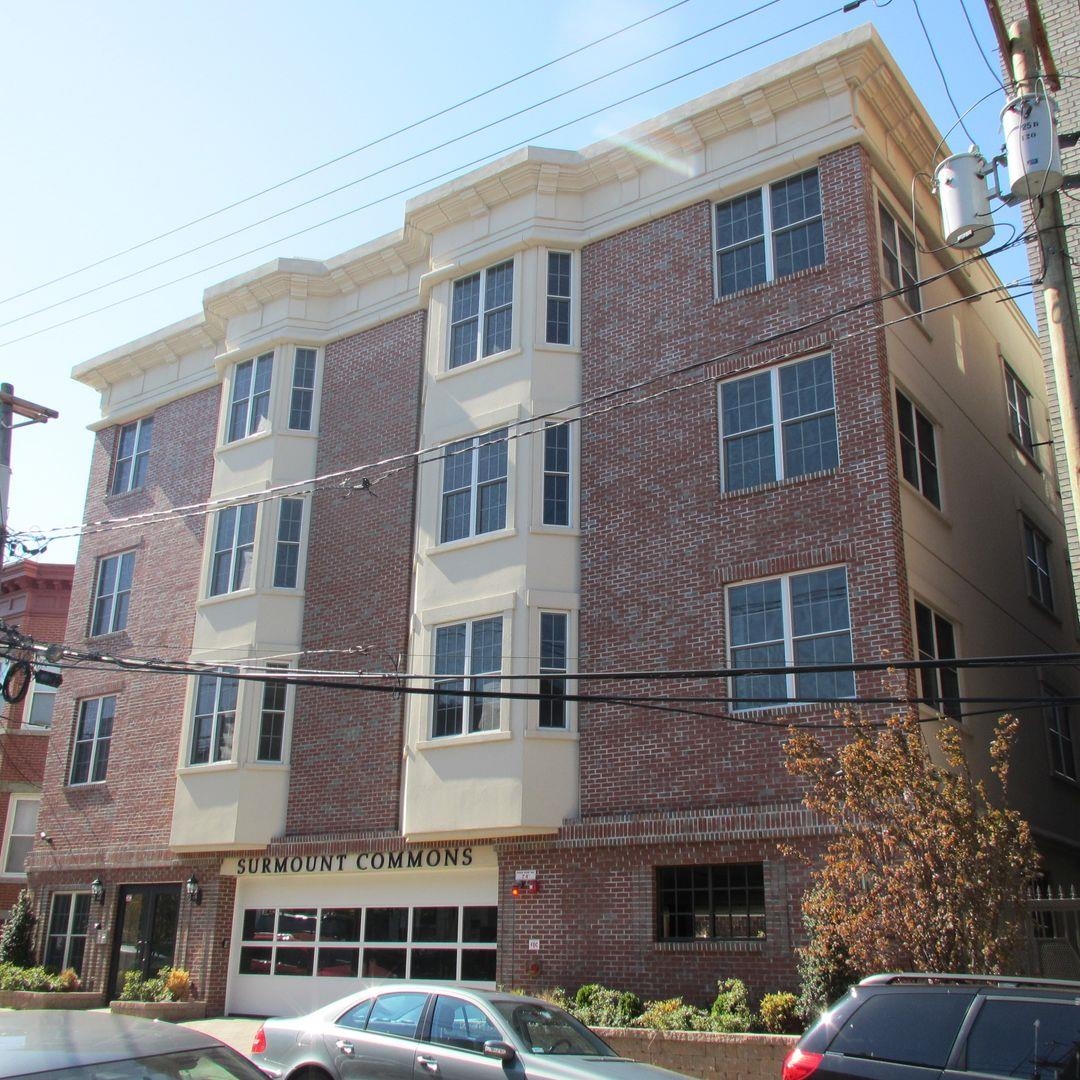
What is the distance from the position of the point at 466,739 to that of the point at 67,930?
1149 centimetres

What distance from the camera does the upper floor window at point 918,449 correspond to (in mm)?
18250

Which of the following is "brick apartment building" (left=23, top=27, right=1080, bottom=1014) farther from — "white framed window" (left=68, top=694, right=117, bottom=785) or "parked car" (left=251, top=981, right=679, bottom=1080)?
"parked car" (left=251, top=981, right=679, bottom=1080)

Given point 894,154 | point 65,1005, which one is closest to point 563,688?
point 894,154

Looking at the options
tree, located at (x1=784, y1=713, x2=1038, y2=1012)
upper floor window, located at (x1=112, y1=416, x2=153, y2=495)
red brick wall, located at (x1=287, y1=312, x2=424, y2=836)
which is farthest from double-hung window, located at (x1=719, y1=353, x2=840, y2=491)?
upper floor window, located at (x1=112, y1=416, x2=153, y2=495)

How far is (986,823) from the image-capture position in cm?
1162

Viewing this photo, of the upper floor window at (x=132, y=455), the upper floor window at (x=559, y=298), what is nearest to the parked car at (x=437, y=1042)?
the upper floor window at (x=559, y=298)

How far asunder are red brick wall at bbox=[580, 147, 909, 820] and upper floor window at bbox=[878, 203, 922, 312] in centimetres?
82

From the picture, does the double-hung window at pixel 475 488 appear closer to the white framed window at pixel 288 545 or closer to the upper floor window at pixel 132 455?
the white framed window at pixel 288 545

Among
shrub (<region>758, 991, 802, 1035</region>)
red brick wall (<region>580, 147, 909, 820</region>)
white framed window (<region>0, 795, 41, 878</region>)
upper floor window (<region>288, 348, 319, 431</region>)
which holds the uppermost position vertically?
upper floor window (<region>288, 348, 319, 431</region>)

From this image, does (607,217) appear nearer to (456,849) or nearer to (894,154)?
(894,154)

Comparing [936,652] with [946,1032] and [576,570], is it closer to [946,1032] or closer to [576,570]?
[576,570]

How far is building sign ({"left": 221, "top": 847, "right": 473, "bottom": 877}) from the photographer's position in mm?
19125

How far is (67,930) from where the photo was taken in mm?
24594

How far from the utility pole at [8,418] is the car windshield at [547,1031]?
11.7 m
